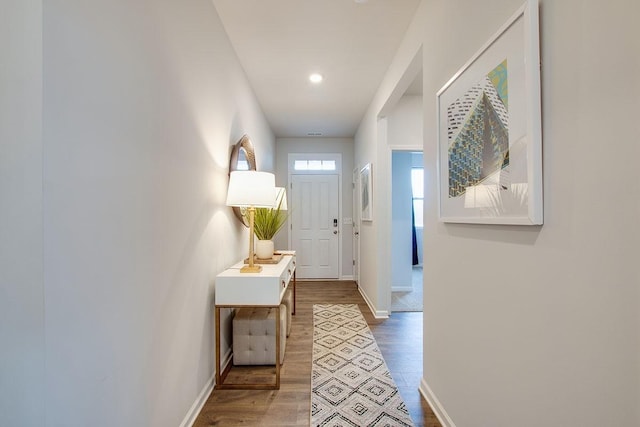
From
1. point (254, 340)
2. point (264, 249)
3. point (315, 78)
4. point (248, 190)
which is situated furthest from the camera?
point (315, 78)

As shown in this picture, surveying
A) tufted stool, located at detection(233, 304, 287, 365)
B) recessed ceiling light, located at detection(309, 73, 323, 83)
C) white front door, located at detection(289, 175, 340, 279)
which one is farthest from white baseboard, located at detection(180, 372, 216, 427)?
white front door, located at detection(289, 175, 340, 279)

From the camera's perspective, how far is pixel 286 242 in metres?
5.45

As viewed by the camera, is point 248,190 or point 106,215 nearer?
point 106,215

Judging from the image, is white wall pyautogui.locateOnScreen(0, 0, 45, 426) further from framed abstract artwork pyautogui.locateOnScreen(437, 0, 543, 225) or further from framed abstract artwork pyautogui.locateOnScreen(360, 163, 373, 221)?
framed abstract artwork pyautogui.locateOnScreen(360, 163, 373, 221)

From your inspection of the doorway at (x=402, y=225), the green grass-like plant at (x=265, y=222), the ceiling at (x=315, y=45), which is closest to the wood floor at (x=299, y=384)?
the green grass-like plant at (x=265, y=222)

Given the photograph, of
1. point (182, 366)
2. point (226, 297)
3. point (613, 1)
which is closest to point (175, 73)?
point (226, 297)

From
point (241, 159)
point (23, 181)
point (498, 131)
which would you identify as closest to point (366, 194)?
point (241, 159)

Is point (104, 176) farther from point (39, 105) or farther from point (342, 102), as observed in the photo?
point (342, 102)

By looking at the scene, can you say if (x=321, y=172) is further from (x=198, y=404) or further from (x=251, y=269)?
(x=198, y=404)

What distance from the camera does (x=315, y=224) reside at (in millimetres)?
5473

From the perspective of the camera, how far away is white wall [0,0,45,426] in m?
0.76

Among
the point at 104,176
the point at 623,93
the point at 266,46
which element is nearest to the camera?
the point at 623,93

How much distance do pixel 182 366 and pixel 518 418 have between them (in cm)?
148

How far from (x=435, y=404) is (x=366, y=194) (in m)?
2.63
